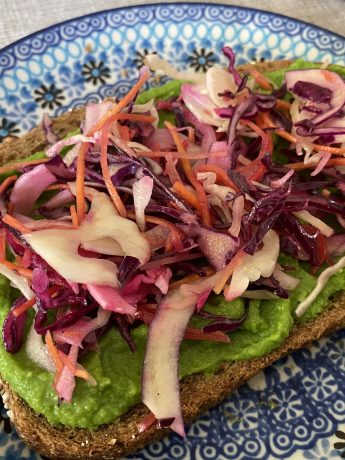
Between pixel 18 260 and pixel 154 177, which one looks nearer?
pixel 18 260

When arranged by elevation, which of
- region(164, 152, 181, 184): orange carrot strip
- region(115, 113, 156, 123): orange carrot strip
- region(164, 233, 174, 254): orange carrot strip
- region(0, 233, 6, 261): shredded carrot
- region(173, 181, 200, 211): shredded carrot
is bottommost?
region(0, 233, 6, 261): shredded carrot

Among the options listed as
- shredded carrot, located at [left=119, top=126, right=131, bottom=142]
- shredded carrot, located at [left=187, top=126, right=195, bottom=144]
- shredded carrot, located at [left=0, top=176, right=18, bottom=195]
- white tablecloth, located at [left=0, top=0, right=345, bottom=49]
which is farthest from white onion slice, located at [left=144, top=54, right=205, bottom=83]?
white tablecloth, located at [left=0, top=0, right=345, bottom=49]

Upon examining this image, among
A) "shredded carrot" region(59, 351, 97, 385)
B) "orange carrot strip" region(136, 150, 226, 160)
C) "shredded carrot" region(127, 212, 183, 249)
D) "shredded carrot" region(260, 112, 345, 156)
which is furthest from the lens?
"shredded carrot" region(260, 112, 345, 156)

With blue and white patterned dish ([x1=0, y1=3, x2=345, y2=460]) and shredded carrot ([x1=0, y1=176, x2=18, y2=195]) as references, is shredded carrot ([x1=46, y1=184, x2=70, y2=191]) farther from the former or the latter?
blue and white patterned dish ([x1=0, y1=3, x2=345, y2=460])

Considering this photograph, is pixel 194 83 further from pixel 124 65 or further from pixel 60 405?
pixel 60 405

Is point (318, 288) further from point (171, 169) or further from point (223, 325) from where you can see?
point (171, 169)

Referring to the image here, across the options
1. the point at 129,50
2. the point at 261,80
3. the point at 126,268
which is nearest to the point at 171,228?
the point at 126,268

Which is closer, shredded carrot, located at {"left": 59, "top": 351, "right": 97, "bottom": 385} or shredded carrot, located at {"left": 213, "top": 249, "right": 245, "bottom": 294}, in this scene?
shredded carrot, located at {"left": 59, "top": 351, "right": 97, "bottom": 385}
